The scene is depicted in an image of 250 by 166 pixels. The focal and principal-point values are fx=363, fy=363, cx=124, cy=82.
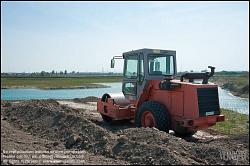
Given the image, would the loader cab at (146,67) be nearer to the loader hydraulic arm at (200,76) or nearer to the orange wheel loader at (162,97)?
the orange wheel loader at (162,97)

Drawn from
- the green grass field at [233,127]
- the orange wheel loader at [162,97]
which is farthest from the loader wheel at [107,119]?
the green grass field at [233,127]

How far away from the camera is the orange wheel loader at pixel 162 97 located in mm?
10359

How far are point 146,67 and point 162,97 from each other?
4.08ft

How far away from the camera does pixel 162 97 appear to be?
11156mm

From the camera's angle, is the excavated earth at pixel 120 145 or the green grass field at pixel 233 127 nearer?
the excavated earth at pixel 120 145

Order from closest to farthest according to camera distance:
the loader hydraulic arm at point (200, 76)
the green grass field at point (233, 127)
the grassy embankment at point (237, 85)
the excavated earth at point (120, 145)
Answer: the excavated earth at point (120, 145) < the loader hydraulic arm at point (200, 76) < the green grass field at point (233, 127) < the grassy embankment at point (237, 85)

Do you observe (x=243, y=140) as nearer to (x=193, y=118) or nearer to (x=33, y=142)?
(x=193, y=118)

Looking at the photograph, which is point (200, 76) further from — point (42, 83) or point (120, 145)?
point (42, 83)

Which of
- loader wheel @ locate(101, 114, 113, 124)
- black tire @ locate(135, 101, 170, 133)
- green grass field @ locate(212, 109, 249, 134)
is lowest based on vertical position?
green grass field @ locate(212, 109, 249, 134)

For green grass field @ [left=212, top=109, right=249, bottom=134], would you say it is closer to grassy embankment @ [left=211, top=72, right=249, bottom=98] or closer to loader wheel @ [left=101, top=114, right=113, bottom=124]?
grassy embankment @ [left=211, top=72, right=249, bottom=98]

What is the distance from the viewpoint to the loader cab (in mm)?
11859

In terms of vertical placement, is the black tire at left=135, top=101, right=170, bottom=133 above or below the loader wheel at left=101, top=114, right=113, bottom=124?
above

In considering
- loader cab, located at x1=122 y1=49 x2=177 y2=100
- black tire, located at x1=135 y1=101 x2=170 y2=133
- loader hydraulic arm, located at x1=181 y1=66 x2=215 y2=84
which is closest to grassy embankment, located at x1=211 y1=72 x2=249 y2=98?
loader hydraulic arm, located at x1=181 y1=66 x2=215 y2=84

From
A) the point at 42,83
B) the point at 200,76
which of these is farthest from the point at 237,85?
the point at 200,76
